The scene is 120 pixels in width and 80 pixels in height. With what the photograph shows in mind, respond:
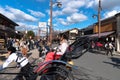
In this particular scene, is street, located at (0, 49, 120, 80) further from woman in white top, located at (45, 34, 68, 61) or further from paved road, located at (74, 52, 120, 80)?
woman in white top, located at (45, 34, 68, 61)

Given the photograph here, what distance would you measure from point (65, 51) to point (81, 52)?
0.48m

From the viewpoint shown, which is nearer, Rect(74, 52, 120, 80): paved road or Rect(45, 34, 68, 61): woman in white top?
Rect(45, 34, 68, 61): woman in white top

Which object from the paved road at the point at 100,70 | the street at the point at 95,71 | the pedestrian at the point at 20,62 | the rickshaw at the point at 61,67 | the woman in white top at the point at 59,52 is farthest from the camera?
the paved road at the point at 100,70

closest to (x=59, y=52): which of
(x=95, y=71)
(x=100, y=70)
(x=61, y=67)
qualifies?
(x=61, y=67)

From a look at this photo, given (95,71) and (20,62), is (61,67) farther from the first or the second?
(95,71)

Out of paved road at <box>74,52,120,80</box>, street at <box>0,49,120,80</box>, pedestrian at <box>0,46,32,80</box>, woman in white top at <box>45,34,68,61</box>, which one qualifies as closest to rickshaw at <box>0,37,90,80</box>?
pedestrian at <box>0,46,32,80</box>

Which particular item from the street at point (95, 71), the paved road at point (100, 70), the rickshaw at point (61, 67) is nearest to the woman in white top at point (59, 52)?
the rickshaw at point (61, 67)

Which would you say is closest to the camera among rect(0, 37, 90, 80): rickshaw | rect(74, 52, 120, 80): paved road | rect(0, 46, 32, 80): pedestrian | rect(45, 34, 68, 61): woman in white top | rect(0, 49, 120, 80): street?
rect(0, 37, 90, 80): rickshaw

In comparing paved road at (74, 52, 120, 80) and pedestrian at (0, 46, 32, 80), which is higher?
pedestrian at (0, 46, 32, 80)

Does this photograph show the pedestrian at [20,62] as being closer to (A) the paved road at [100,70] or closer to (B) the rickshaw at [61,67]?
(B) the rickshaw at [61,67]

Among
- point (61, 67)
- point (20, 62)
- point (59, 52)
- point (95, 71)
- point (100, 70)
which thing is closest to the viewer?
→ point (61, 67)

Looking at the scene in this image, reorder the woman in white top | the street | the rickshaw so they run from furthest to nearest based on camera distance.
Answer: the street, the woman in white top, the rickshaw

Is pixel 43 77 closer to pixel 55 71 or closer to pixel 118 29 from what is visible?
pixel 55 71

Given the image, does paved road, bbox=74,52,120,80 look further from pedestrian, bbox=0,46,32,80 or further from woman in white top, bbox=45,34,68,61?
pedestrian, bbox=0,46,32,80
